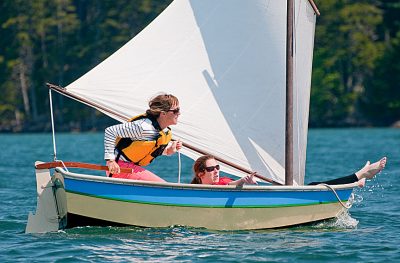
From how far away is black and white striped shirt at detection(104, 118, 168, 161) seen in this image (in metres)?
13.1

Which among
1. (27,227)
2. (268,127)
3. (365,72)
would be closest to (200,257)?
(27,227)

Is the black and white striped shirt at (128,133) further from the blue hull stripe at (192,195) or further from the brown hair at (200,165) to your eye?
the brown hair at (200,165)

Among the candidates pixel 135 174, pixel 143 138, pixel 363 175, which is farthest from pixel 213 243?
pixel 363 175

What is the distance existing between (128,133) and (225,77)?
9.36 ft

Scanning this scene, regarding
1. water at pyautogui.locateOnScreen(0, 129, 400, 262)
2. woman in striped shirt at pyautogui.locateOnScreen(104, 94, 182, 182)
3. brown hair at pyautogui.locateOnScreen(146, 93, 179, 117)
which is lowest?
water at pyautogui.locateOnScreen(0, 129, 400, 262)

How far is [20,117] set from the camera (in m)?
81.0

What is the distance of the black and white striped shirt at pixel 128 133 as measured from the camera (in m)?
13.1

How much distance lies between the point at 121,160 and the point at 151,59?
2544 millimetres

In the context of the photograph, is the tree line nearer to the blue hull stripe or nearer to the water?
the water

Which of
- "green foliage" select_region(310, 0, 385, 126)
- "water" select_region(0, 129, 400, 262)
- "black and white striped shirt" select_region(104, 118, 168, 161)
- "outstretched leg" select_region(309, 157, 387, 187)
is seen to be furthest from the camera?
"green foliage" select_region(310, 0, 385, 126)

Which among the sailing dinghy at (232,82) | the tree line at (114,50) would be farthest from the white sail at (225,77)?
the tree line at (114,50)

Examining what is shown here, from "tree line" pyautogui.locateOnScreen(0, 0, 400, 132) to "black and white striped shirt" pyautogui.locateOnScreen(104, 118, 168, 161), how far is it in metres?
62.8

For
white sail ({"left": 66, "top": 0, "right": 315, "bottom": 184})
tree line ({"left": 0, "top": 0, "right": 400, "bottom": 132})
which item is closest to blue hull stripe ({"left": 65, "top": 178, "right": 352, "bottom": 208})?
white sail ({"left": 66, "top": 0, "right": 315, "bottom": 184})

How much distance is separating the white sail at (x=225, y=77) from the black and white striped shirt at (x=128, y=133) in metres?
1.71
